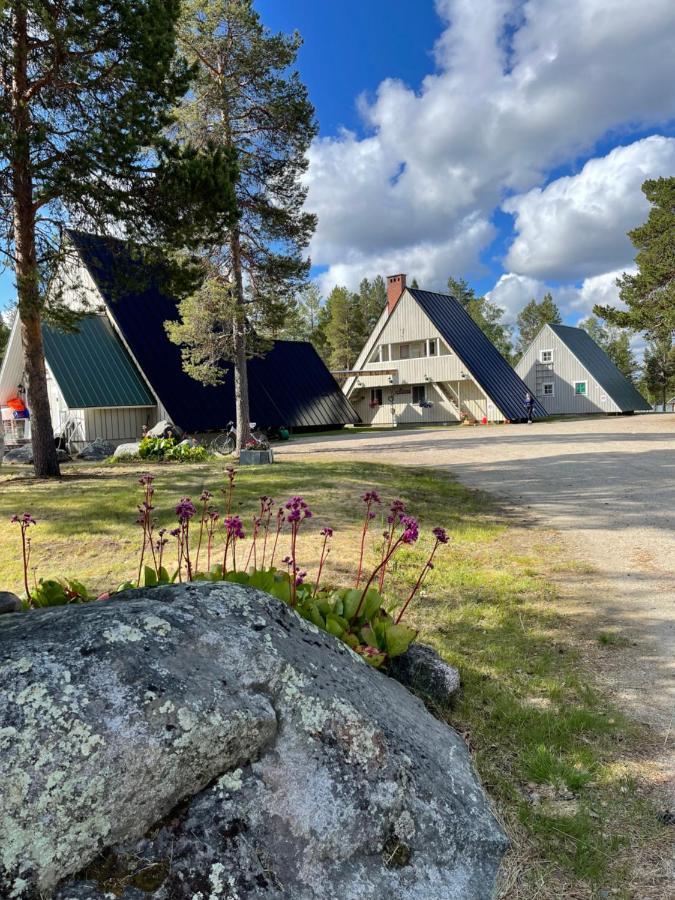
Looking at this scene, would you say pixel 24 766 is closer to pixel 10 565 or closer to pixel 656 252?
pixel 10 565

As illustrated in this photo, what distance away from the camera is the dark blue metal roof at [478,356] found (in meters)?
34.0

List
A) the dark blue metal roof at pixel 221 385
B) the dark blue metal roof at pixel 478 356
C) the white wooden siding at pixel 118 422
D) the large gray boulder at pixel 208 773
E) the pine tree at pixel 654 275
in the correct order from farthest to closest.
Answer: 1. the dark blue metal roof at pixel 478 356
2. the pine tree at pixel 654 275
3. the dark blue metal roof at pixel 221 385
4. the white wooden siding at pixel 118 422
5. the large gray boulder at pixel 208 773

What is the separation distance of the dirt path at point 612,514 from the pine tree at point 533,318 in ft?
225

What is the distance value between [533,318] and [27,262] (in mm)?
84371

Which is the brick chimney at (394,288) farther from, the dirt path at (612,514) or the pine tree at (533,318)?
the pine tree at (533,318)

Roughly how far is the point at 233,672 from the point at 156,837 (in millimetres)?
489

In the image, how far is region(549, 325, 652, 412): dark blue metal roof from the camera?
41812 mm

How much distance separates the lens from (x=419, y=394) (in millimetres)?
38594

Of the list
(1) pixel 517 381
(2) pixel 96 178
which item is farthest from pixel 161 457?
(1) pixel 517 381

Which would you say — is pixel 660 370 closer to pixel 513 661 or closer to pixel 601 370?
pixel 601 370

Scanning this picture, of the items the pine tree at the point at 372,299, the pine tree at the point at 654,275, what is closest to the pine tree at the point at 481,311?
the pine tree at the point at 372,299

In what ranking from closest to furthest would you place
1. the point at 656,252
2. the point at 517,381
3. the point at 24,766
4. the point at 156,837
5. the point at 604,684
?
the point at 24,766 → the point at 156,837 → the point at 604,684 → the point at 656,252 → the point at 517,381

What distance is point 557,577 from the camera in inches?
225

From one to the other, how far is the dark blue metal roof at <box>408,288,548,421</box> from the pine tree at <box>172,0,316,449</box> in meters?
18.4
